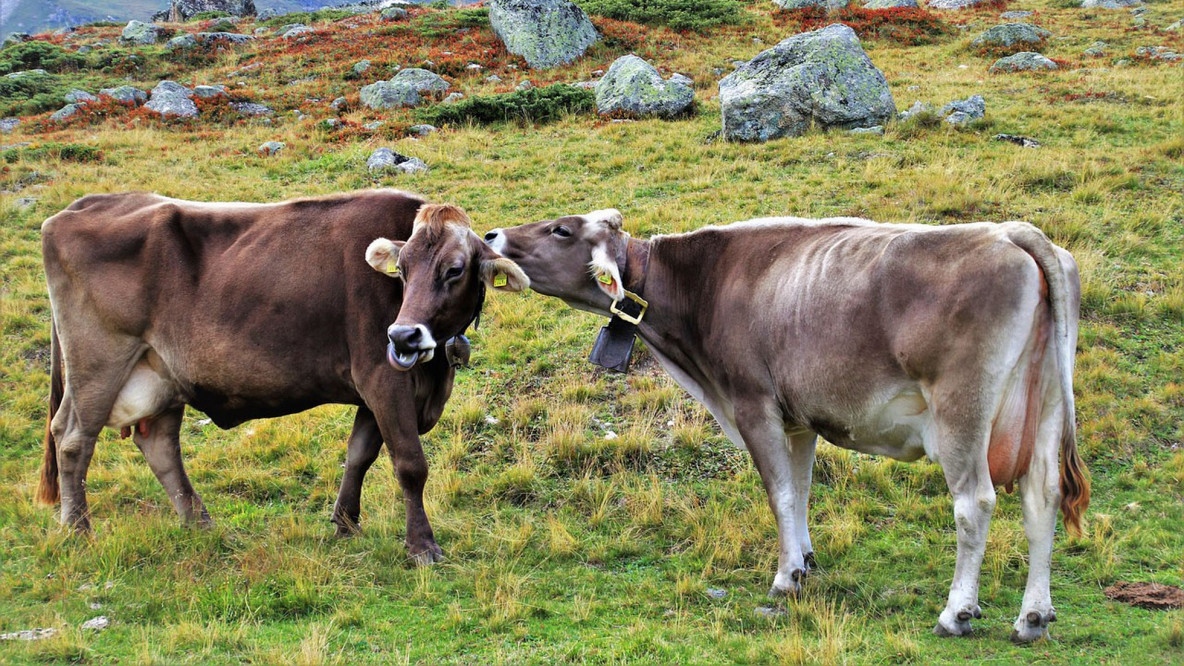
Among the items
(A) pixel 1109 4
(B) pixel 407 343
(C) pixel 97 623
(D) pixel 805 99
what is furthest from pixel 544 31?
(C) pixel 97 623

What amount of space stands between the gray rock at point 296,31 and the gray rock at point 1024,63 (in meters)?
26.3

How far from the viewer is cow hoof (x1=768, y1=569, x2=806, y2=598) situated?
6.56 meters

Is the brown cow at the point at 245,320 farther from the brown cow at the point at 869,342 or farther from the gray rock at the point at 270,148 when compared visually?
the gray rock at the point at 270,148

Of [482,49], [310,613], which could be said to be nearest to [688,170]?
[310,613]

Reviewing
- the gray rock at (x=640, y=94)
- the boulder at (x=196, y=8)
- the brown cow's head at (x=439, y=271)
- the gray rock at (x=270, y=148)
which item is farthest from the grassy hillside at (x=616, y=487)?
the boulder at (x=196, y=8)

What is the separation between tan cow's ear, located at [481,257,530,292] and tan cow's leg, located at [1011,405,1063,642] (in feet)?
11.9

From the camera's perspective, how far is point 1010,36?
1099 inches

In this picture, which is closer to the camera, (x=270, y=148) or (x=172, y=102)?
(x=270, y=148)

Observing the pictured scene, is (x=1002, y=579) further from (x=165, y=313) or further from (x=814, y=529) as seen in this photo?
(x=165, y=313)

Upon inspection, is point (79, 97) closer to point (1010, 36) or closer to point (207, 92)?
point (207, 92)

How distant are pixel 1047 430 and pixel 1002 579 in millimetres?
Result: 1681

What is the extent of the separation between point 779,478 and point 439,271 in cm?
293

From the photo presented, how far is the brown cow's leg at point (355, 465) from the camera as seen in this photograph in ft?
25.2

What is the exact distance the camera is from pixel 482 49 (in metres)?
30.7
